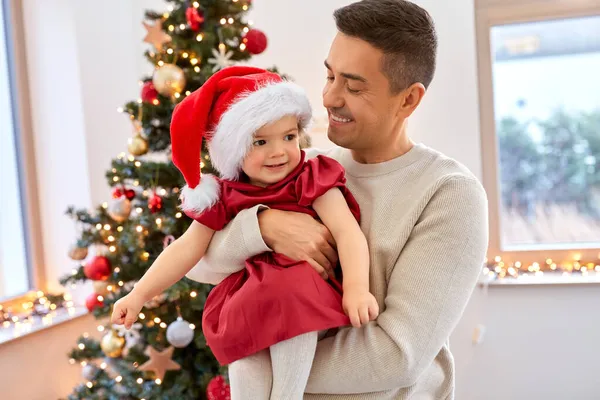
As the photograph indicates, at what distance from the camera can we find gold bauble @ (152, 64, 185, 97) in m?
2.41

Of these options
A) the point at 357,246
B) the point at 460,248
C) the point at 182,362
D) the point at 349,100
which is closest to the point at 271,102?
the point at 349,100

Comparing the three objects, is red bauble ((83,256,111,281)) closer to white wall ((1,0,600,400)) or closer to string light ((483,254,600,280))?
white wall ((1,0,600,400))

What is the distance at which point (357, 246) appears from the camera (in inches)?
47.1

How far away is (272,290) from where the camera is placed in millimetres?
1166

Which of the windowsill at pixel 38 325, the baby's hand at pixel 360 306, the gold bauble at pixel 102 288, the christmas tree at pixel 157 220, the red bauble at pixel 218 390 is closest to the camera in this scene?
the baby's hand at pixel 360 306

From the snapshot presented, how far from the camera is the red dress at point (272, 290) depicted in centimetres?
115

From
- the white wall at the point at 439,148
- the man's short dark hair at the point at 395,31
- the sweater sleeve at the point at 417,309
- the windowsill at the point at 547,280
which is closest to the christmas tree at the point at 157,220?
the white wall at the point at 439,148

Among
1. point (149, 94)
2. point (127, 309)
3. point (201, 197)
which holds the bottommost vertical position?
point (127, 309)

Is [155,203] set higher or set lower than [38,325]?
higher

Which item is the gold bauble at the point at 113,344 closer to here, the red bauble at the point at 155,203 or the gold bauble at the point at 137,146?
the red bauble at the point at 155,203

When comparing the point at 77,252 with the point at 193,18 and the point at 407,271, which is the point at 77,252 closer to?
the point at 193,18

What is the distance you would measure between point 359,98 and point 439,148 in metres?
2.11

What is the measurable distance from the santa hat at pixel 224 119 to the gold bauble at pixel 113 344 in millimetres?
1501

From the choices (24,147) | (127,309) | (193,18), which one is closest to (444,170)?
(127,309)
